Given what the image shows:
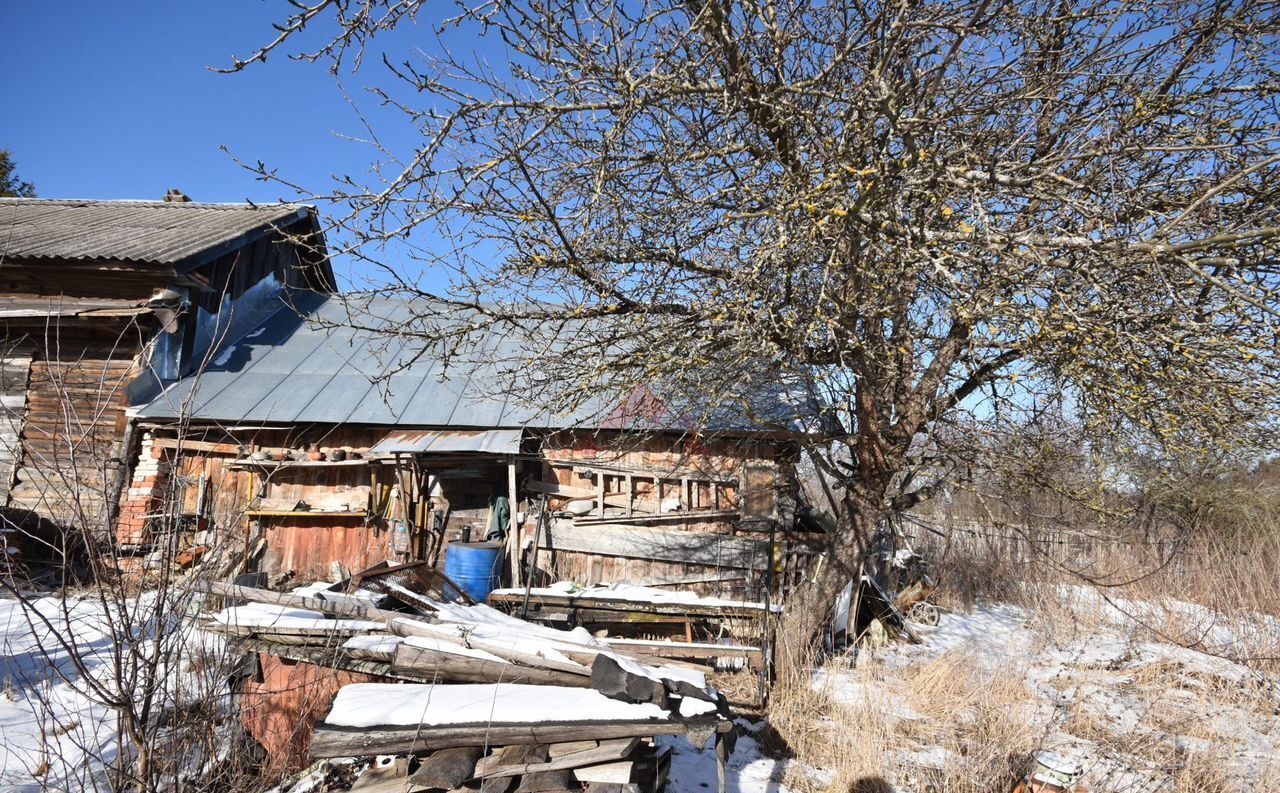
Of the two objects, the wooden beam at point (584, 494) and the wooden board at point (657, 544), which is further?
the wooden beam at point (584, 494)

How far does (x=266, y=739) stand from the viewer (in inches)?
209

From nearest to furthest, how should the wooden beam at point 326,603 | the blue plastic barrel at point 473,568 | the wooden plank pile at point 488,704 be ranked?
the wooden plank pile at point 488,704 < the wooden beam at point 326,603 < the blue plastic barrel at point 473,568

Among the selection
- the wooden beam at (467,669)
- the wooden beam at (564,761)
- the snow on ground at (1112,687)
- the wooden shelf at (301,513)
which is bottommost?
the snow on ground at (1112,687)

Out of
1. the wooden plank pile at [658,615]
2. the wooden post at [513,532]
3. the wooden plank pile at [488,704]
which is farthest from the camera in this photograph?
the wooden post at [513,532]

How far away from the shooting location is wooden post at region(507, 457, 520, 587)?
382 inches

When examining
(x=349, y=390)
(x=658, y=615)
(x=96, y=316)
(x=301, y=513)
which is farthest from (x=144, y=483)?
(x=658, y=615)

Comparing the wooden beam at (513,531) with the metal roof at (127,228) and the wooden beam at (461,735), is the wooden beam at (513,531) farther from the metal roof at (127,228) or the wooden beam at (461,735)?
the wooden beam at (461,735)

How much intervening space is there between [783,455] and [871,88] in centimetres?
575

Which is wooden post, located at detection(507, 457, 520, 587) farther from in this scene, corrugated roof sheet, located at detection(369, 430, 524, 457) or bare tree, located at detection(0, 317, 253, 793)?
bare tree, located at detection(0, 317, 253, 793)

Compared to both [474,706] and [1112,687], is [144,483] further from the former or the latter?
[1112,687]

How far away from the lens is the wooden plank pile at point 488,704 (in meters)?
3.89

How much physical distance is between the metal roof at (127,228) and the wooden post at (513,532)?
4.78 metres

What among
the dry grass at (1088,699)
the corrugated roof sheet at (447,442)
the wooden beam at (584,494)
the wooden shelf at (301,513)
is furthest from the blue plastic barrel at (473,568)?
the dry grass at (1088,699)

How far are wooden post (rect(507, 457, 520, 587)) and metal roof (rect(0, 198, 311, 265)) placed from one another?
4777mm
